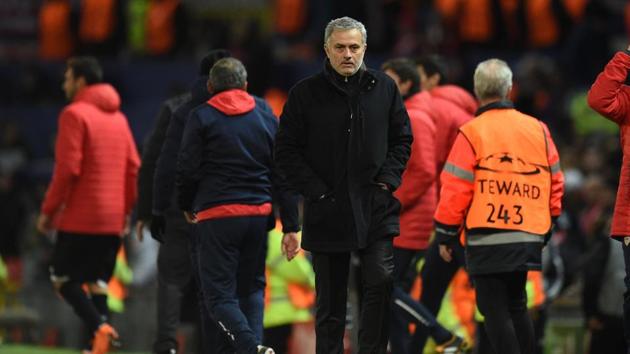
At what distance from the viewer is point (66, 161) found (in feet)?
45.1

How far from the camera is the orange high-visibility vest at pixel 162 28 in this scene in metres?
25.7

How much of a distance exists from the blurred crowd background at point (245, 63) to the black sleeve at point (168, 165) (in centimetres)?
466

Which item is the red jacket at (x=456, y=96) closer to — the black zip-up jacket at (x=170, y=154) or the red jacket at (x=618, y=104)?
the black zip-up jacket at (x=170, y=154)

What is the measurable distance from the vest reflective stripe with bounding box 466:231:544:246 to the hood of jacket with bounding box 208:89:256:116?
176 centimetres

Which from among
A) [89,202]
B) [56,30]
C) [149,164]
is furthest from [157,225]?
[56,30]

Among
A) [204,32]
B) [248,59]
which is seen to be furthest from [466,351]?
[204,32]

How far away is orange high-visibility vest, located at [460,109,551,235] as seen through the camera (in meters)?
11.4

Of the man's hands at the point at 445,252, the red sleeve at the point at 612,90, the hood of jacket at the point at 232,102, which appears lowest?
the man's hands at the point at 445,252

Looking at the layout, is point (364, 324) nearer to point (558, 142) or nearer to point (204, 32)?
point (558, 142)

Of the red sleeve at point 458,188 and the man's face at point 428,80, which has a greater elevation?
the man's face at point 428,80

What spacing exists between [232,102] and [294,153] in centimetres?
111

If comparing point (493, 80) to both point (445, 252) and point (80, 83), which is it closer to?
point (445, 252)

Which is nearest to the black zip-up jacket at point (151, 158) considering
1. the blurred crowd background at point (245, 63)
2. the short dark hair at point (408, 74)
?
the short dark hair at point (408, 74)

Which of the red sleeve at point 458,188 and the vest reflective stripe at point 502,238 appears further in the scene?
the red sleeve at point 458,188
